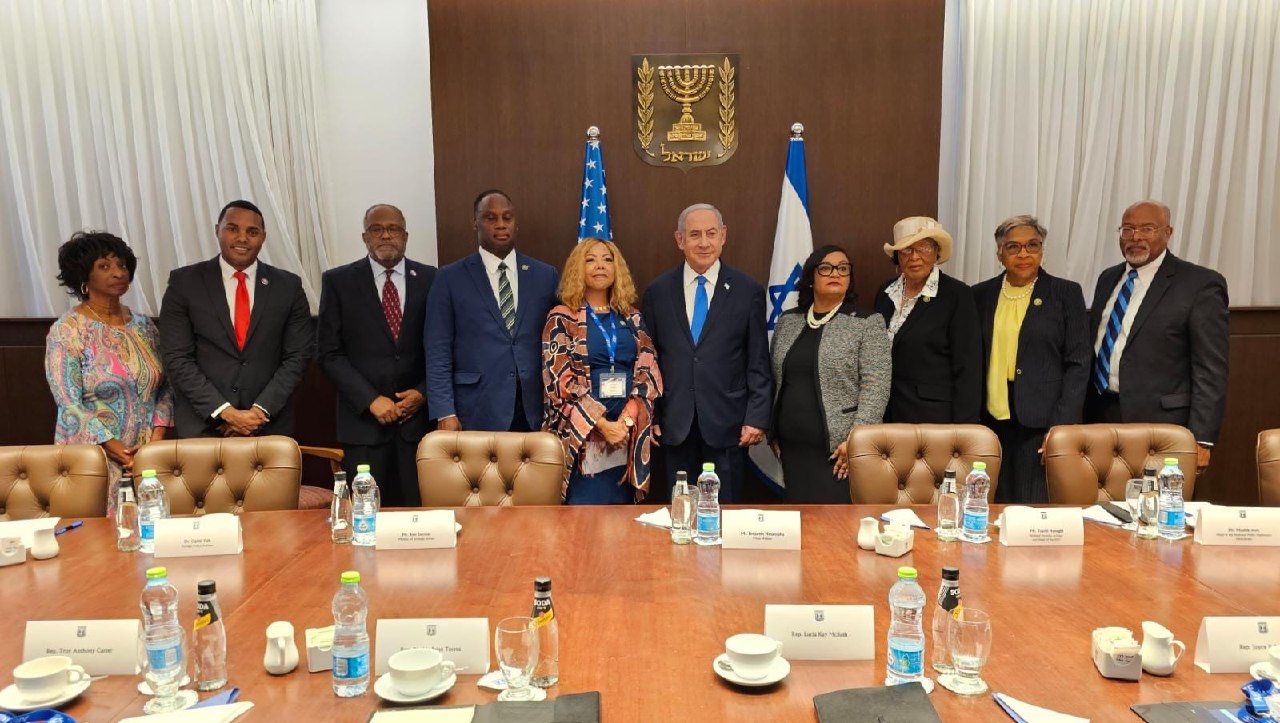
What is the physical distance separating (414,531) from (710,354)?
1.79 metres

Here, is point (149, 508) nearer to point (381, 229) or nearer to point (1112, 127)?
point (381, 229)

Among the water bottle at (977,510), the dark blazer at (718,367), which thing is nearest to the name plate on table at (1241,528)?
Answer: the water bottle at (977,510)

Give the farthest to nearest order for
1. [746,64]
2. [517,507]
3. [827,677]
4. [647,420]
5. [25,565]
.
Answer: [746,64]
[647,420]
[517,507]
[25,565]
[827,677]

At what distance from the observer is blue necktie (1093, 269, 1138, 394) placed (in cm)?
393

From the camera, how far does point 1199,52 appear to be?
15.6 feet

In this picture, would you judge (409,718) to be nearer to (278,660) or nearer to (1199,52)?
(278,660)

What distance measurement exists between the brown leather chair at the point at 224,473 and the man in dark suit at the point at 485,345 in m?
0.92

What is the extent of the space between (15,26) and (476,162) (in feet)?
8.60

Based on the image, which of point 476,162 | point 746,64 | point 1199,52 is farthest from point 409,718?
point 1199,52

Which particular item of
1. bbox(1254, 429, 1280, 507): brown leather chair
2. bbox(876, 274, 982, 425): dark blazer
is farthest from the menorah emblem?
bbox(1254, 429, 1280, 507): brown leather chair

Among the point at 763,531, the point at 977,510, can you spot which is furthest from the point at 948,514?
the point at 763,531

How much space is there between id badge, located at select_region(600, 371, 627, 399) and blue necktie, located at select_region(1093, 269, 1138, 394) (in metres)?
2.20

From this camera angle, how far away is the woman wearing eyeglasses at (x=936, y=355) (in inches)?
148

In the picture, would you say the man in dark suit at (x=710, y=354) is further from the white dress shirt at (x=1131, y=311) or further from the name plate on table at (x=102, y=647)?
the name plate on table at (x=102, y=647)
